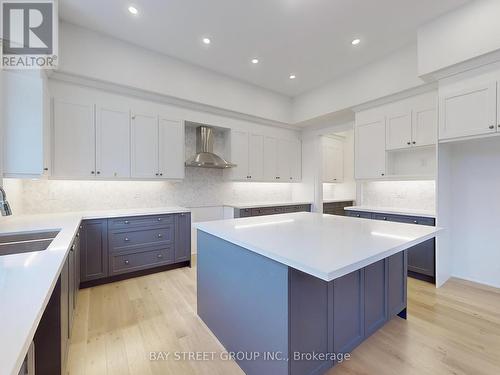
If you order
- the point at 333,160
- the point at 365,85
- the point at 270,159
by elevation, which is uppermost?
the point at 365,85

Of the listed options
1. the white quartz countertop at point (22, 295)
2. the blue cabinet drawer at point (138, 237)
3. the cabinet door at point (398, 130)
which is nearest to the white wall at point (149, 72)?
the blue cabinet drawer at point (138, 237)

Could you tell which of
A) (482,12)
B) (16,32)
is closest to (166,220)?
(16,32)

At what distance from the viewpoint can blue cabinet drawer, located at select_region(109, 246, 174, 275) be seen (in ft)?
9.67

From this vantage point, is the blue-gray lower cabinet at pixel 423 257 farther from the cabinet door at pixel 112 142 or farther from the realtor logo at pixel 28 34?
the realtor logo at pixel 28 34

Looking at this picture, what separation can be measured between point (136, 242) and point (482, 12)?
478 centimetres

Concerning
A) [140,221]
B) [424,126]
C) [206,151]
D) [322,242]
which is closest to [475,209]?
[424,126]

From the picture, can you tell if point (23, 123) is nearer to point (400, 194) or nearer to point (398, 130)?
point (398, 130)

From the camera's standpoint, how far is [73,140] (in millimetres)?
2893

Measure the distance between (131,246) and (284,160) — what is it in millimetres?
3449

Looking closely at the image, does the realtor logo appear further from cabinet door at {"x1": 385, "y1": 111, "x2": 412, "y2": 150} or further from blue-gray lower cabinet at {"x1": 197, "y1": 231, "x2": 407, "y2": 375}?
cabinet door at {"x1": 385, "y1": 111, "x2": 412, "y2": 150}

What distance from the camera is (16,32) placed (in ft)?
7.11

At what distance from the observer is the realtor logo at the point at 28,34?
7.06 ft

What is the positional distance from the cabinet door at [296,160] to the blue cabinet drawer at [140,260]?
10.3ft

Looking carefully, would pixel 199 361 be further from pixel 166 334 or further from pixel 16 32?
pixel 16 32
